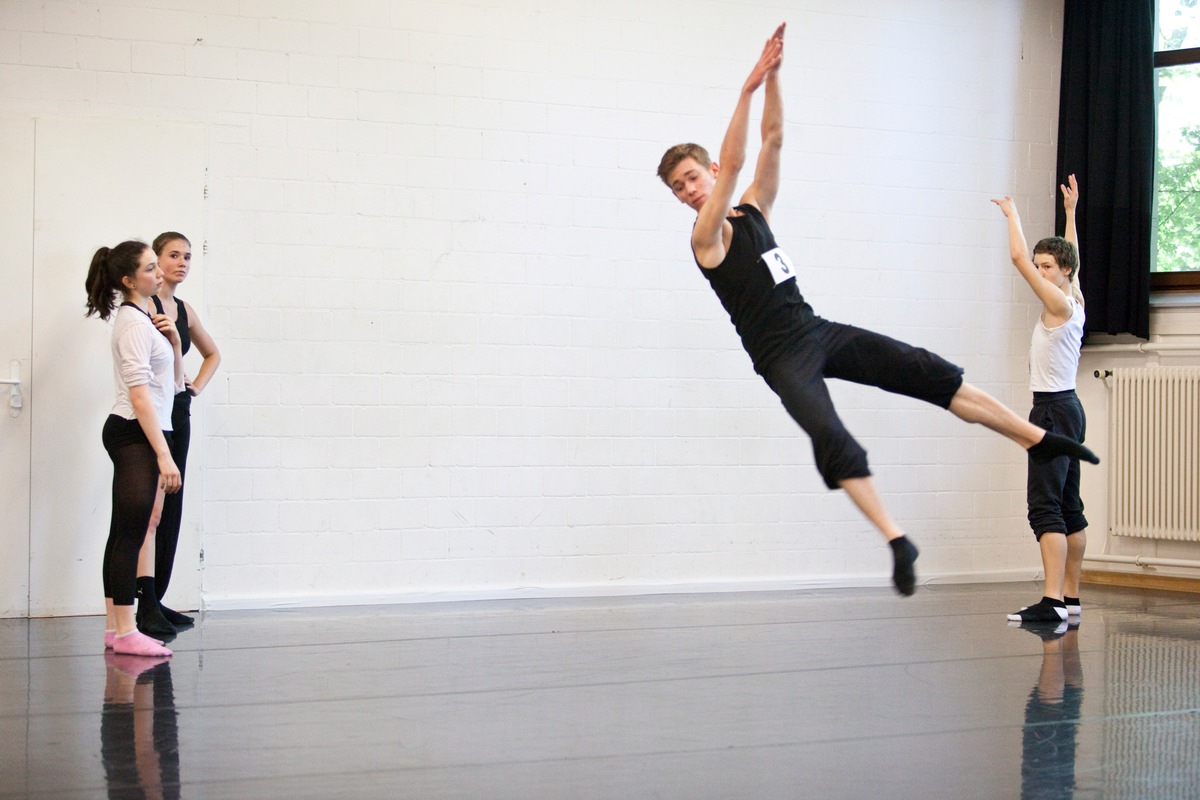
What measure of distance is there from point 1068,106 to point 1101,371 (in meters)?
1.40

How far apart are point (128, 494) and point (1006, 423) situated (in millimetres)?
2657

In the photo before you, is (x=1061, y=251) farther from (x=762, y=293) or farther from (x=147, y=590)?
(x=147, y=590)

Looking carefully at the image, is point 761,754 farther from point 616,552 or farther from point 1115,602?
point 1115,602

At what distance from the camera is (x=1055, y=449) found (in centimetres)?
312

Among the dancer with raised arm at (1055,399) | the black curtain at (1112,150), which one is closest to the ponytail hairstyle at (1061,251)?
the dancer with raised arm at (1055,399)

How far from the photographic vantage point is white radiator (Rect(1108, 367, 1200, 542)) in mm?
5594

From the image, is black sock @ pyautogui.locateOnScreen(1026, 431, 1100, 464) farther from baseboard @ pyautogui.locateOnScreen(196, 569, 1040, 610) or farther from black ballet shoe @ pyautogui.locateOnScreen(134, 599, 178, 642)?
black ballet shoe @ pyautogui.locateOnScreen(134, 599, 178, 642)

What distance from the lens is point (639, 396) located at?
5.38 m

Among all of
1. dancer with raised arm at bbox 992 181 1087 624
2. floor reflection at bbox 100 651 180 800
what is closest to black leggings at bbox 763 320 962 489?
dancer with raised arm at bbox 992 181 1087 624

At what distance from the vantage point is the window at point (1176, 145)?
5844 mm

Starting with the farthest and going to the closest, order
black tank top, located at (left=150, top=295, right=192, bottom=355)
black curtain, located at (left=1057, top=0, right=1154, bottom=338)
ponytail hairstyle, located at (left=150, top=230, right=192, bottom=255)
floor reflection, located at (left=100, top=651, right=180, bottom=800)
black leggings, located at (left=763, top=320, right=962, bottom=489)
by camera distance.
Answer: black curtain, located at (left=1057, top=0, right=1154, bottom=338) → black tank top, located at (left=150, top=295, right=192, bottom=355) → ponytail hairstyle, located at (left=150, top=230, right=192, bottom=255) → black leggings, located at (left=763, top=320, right=962, bottom=489) → floor reflection, located at (left=100, top=651, right=180, bottom=800)

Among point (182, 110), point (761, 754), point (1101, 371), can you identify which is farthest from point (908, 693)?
point (182, 110)

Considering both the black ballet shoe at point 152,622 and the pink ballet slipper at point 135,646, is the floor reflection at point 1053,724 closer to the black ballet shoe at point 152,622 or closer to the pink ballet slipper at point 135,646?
the pink ballet slipper at point 135,646

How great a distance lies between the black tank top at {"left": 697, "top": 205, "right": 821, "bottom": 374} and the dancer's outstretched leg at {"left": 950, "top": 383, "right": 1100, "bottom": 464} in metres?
0.46
